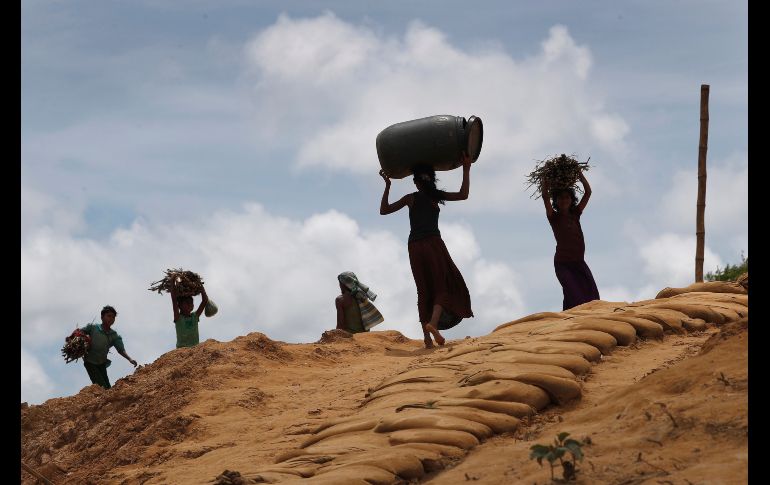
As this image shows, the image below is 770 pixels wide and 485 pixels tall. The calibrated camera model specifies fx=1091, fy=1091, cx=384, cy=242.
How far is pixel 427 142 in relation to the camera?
9.18 m

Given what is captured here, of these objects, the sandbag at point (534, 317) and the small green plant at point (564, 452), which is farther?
the sandbag at point (534, 317)

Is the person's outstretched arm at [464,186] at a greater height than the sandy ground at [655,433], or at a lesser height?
greater

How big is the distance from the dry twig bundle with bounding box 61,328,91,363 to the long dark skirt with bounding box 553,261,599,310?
512cm

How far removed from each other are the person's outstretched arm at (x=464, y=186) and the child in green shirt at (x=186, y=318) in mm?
3299

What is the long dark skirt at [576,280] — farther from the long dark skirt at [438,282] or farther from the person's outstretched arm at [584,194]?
the long dark skirt at [438,282]

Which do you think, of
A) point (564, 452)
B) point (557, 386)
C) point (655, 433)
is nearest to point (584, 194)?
point (557, 386)

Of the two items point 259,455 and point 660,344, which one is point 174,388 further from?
point 660,344

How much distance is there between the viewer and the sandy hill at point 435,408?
4.50 metres

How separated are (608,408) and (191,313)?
6879mm

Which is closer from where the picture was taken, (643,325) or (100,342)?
(643,325)

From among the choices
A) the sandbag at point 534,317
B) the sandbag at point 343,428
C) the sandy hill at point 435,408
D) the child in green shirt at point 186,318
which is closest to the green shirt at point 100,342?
the child in green shirt at point 186,318

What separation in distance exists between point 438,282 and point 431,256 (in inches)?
9.0

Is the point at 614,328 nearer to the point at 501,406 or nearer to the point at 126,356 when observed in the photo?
the point at 501,406
